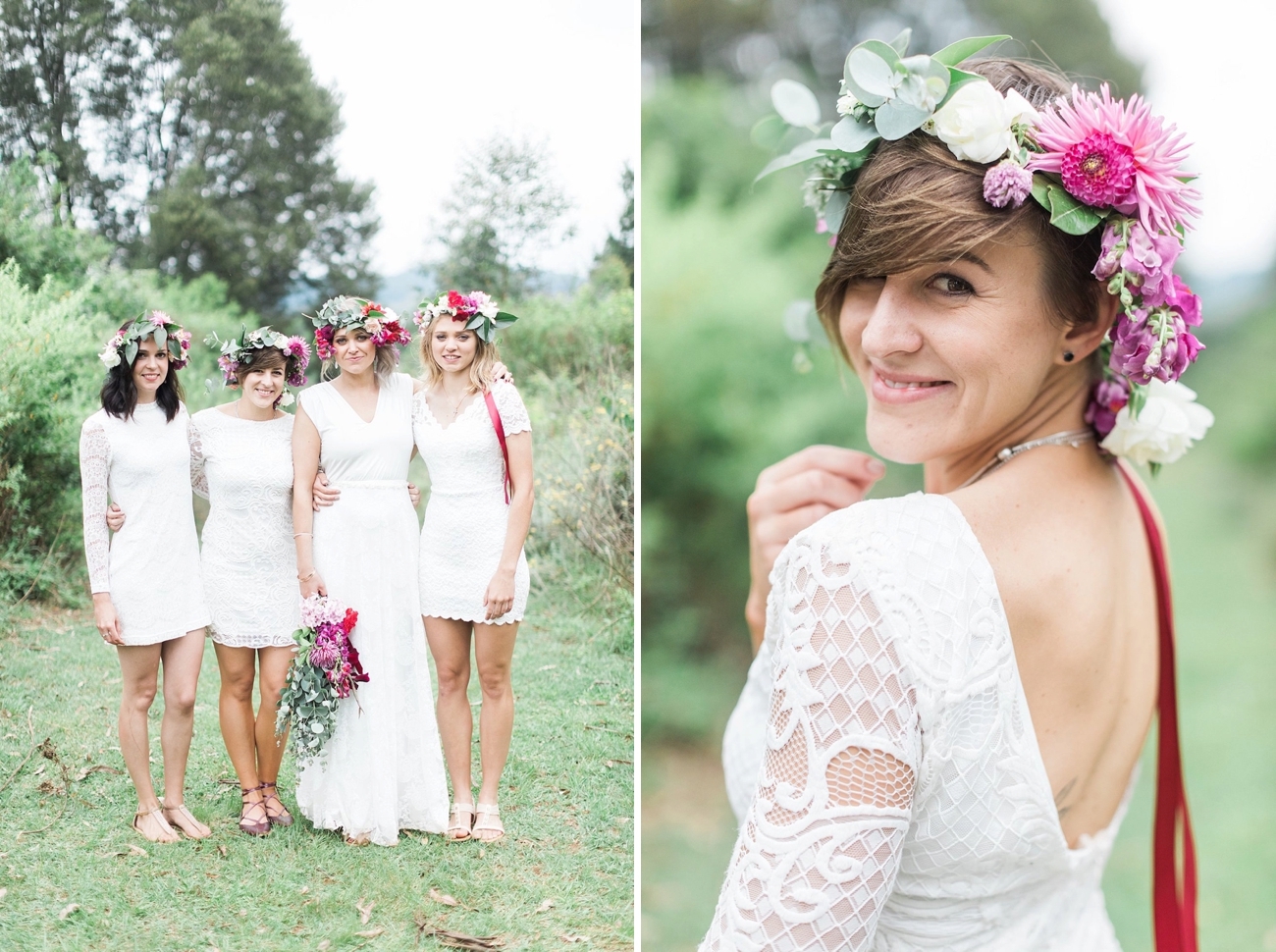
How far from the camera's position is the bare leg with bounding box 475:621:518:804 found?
110 inches

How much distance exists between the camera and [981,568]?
4.00 feet

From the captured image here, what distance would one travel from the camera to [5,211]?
2.65 meters

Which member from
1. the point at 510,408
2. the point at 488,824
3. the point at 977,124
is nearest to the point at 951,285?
the point at 977,124

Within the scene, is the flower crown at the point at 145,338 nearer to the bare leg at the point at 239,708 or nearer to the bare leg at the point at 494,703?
the bare leg at the point at 239,708

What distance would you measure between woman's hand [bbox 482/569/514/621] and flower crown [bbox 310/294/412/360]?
0.69m

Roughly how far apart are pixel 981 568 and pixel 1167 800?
0.70 m

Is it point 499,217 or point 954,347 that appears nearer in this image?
point 954,347

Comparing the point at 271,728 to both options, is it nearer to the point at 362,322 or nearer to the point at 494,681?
the point at 494,681

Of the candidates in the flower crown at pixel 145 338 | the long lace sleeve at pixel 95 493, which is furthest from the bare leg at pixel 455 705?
the flower crown at pixel 145 338

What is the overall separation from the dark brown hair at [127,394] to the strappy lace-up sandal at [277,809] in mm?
1013

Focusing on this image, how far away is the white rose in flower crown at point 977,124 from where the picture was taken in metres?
1.28

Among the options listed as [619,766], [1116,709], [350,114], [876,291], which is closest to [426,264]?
[350,114]

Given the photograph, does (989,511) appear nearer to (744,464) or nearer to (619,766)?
(619,766)

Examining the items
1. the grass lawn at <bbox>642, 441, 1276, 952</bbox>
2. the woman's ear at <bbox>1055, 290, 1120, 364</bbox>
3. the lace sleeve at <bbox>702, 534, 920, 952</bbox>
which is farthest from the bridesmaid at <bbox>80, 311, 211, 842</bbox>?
the woman's ear at <bbox>1055, 290, 1120, 364</bbox>
